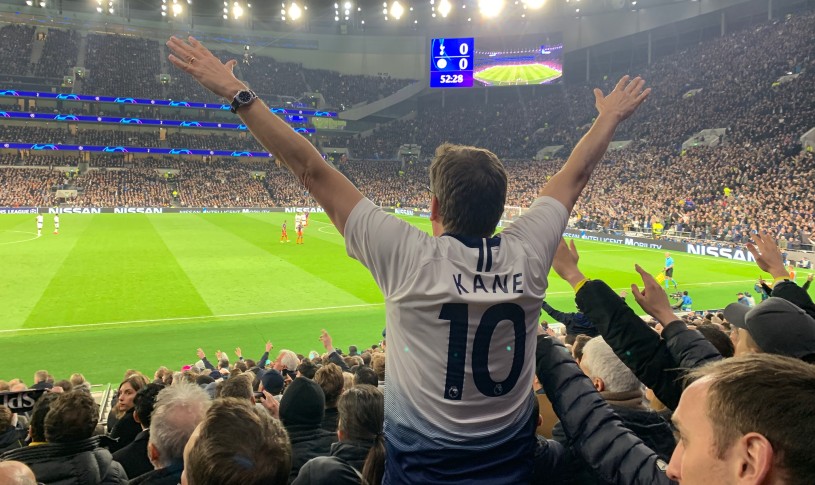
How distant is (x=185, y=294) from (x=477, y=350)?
19328 millimetres

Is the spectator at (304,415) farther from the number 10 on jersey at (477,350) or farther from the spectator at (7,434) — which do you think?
the spectator at (7,434)

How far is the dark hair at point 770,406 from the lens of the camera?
4.17 feet

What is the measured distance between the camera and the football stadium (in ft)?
7.38

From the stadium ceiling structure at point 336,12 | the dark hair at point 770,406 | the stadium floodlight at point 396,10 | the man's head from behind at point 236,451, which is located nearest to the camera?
the dark hair at point 770,406

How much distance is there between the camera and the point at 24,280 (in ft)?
69.1

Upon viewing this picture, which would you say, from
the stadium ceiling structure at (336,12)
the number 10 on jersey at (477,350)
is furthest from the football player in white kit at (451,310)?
the stadium ceiling structure at (336,12)

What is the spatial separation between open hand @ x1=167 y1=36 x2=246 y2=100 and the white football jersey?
0.86 metres

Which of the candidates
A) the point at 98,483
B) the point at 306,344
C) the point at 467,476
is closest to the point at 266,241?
the point at 306,344

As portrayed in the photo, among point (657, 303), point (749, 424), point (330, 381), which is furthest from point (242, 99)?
point (330, 381)

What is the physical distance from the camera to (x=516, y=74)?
72688 mm

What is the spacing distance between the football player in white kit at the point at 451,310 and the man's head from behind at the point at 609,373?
0.99m

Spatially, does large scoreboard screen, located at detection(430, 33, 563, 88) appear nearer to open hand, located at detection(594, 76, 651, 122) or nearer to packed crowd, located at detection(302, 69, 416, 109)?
packed crowd, located at detection(302, 69, 416, 109)

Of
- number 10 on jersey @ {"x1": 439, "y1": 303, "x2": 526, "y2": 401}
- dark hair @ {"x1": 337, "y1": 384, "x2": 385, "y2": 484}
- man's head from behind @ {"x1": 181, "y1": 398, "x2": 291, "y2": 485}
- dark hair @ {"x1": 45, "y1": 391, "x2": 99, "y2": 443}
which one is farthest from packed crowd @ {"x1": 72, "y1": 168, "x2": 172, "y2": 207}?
number 10 on jersey @ {"x1": 439, "y1": 303, "x2": 526, "y2": 401}

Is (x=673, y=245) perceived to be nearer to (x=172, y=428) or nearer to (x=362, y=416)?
(x=362, y=416)
